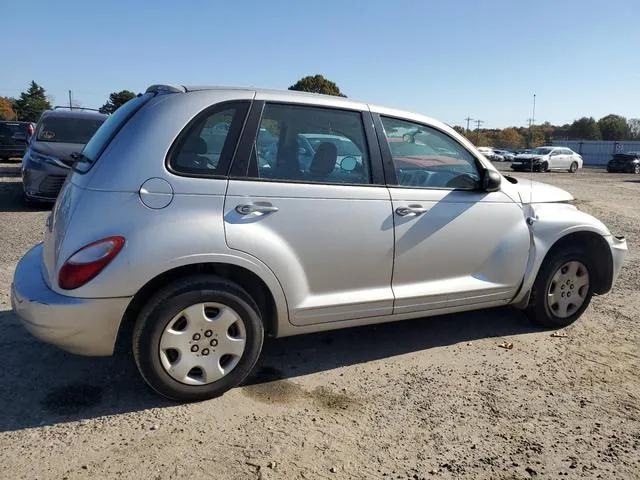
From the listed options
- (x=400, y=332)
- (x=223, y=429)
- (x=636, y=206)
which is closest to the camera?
(x=223, y=429)

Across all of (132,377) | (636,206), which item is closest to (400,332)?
(132,377)

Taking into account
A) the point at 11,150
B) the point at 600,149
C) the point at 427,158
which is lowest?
the point at 427,158

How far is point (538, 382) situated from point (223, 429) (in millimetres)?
2163

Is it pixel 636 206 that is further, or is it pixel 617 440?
pixel 636 206

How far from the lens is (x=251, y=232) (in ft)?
10.2

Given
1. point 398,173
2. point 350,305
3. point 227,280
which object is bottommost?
point 350,305

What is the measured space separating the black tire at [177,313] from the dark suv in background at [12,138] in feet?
59.6

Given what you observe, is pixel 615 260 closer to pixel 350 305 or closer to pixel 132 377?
pixel 350 305

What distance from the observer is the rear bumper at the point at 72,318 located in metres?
2.82

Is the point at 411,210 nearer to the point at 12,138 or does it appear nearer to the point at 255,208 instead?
the point at 255,208

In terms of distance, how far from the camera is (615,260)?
4562 mm

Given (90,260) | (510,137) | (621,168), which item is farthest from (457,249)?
(510,137)

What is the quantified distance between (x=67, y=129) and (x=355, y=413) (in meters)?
9.17

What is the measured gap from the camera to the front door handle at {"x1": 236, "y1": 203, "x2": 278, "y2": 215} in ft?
10.1
